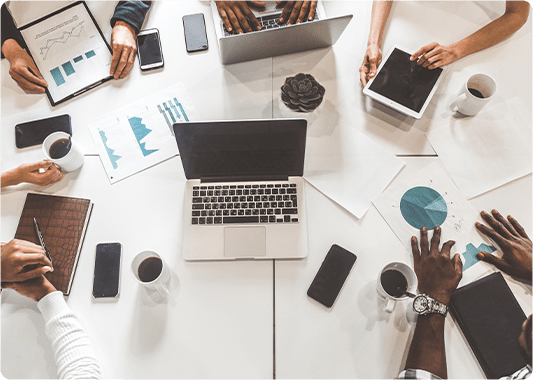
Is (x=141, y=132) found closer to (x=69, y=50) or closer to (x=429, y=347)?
(x=69, y=50)

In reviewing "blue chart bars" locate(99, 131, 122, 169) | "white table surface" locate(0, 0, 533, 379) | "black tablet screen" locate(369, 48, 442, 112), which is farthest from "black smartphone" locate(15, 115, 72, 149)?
"black tablet screen" locate(369, 48, 442, 112)

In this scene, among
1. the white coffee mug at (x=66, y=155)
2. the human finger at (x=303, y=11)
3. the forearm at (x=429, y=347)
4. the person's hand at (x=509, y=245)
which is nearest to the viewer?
the forearm at (x=429, y=347)

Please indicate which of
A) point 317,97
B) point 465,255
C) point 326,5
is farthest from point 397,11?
point 465,255

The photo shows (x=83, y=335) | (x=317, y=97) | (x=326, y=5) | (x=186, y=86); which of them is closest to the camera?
(x=83, y=335)

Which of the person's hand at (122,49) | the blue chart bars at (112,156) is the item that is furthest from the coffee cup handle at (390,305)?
the person's hand at (122,49)

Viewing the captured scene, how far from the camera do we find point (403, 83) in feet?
3.58

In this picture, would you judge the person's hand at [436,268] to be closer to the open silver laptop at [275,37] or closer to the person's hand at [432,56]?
the person's hand at [432,56]

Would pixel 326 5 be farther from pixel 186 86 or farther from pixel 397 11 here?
pixel 186 86

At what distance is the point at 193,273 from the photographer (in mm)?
959

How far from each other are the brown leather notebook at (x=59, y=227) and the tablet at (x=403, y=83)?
102 cm

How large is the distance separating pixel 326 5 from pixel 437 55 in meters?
0.49

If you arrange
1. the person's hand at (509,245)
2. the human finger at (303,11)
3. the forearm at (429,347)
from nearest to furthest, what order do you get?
the forearm at (429,347)
the person's hand at (509,245)
the human finger at (303,11)

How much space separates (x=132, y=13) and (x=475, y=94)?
1262 millimetres

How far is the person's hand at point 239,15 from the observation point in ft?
3.83
